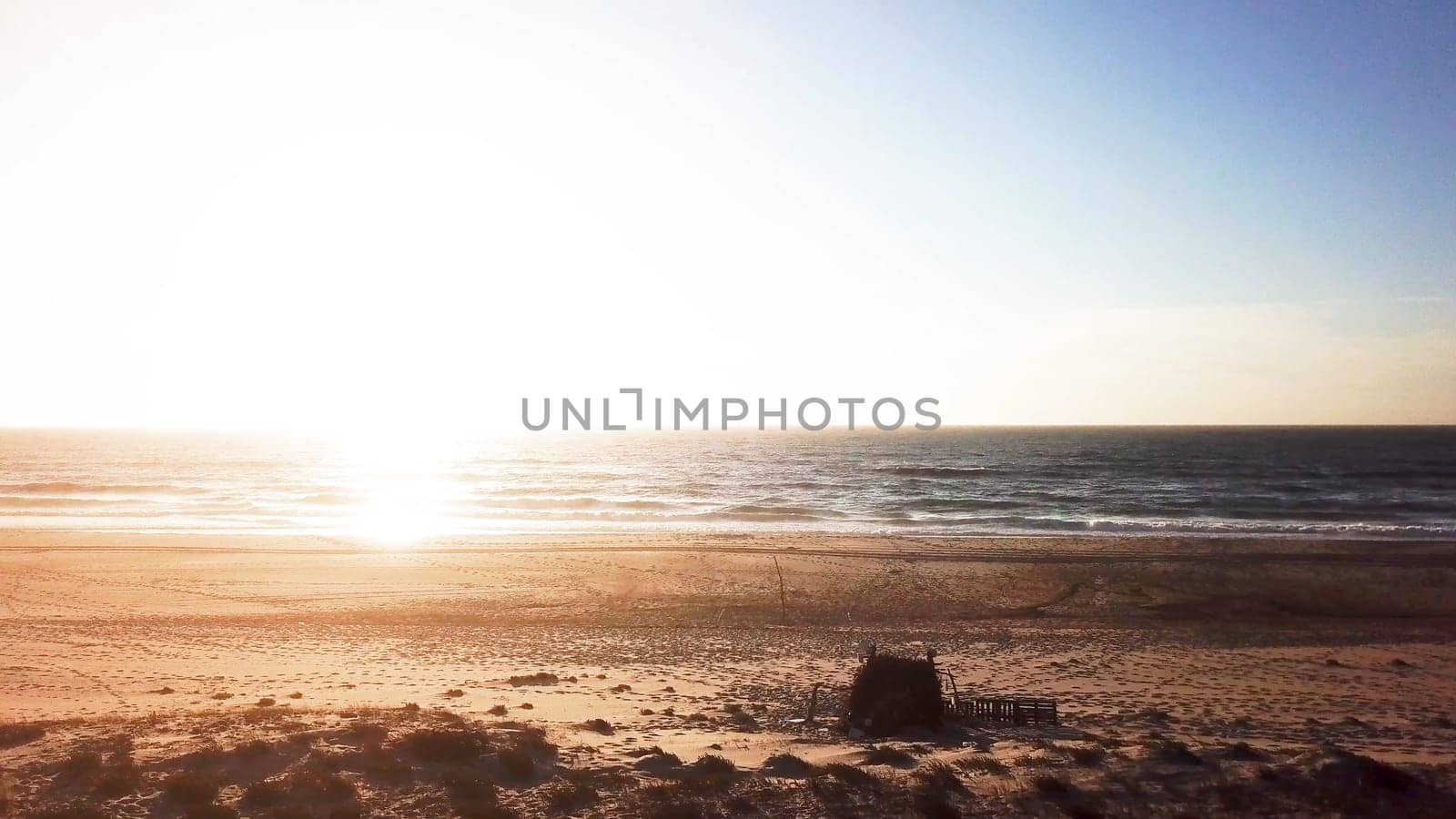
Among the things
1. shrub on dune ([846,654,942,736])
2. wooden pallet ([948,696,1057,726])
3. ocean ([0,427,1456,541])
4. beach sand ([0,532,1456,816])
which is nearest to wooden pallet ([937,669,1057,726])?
wooden pallet ([948,696,1057,726])

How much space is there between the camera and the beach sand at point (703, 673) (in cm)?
1077

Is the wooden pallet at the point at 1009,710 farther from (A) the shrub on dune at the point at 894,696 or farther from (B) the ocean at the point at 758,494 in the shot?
(B) the ocean at the point at 758,494

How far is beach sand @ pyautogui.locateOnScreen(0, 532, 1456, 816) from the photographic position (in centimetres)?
1077

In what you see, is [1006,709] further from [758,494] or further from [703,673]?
[758,494]

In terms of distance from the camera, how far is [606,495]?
214 feet

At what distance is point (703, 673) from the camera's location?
19125mm

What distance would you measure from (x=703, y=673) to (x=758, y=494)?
1857 inches

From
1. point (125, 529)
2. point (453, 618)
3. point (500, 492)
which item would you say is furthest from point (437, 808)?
point (500, 492)

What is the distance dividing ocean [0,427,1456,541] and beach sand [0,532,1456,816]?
843 centimetres

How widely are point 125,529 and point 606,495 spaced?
30899 mm

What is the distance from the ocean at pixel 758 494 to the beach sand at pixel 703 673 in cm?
843

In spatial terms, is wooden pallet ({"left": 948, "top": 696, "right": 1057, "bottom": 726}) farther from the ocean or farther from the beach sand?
the ocean

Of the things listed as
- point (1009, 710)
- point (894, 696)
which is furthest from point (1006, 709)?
point (894, 696)

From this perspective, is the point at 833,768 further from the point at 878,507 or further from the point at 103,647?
the point at 878,507
